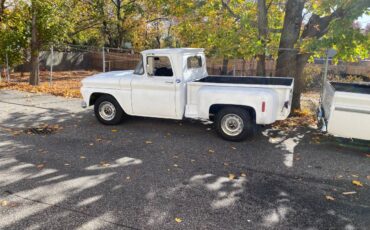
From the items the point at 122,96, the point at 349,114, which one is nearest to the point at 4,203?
the point at 122,96

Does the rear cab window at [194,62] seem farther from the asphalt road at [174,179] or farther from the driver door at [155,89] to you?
the asphalt road at [174,179]

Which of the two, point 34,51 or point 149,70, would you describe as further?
point 34,51

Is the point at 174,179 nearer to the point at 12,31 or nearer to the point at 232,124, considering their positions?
the point at 232,124

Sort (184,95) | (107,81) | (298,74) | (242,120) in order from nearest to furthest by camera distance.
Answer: (242,120), (184,95), (107,81), (298,74)

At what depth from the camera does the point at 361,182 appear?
473 cm

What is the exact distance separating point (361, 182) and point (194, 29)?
7757 mm

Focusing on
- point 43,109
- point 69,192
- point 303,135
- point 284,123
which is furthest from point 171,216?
point 43,109

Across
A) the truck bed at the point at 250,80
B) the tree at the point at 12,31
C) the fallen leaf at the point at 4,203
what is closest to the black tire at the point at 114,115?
the truck bed at the point at 250,80

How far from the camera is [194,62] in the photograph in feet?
24.6

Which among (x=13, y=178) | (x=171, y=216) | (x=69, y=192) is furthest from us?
(x=13, y=178)

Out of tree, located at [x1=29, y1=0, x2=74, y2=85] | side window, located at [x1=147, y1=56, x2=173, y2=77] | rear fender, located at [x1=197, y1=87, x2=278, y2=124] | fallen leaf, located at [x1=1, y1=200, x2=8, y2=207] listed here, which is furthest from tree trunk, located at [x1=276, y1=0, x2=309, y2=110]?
tree, located at [x1=29, y1=0, x2=74, y2=85]

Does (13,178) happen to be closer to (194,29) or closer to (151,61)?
(151,61)

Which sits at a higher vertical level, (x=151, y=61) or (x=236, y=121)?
(x=151, y=61)

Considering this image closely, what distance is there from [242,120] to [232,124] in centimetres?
24
